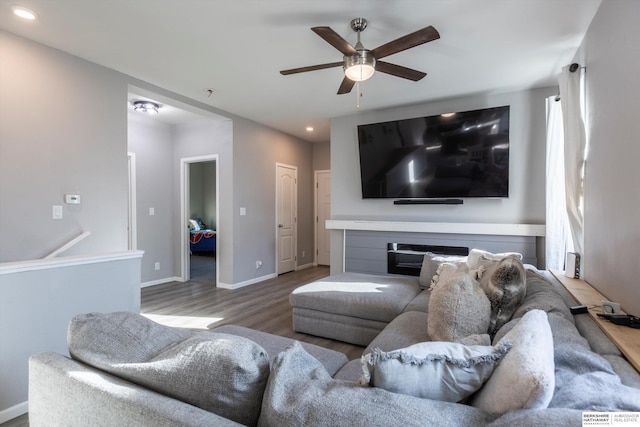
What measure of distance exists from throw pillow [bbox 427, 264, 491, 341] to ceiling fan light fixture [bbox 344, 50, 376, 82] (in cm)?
162

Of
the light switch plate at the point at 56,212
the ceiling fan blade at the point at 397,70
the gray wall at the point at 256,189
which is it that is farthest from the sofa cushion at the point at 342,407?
the gray wall at the point at 256,189

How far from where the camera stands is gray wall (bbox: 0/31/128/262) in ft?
7.91

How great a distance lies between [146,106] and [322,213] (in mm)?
3755

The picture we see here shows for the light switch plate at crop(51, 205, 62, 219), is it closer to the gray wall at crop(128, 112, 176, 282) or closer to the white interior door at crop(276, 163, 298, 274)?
the gray wall at crop(128, 112, 176, 282)

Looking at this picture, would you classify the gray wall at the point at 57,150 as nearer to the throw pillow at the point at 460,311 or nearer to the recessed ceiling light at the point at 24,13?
the recessed ceiling light at the point at 24,13

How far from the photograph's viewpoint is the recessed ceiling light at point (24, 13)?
2117 millimetres

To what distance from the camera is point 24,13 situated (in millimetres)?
2168

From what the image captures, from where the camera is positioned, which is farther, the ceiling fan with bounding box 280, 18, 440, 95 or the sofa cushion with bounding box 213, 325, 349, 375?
the ceiling fan with bounding box 280, 18, 440, 95

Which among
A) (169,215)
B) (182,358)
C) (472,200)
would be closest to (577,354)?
(182,358)

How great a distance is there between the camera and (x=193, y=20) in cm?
225

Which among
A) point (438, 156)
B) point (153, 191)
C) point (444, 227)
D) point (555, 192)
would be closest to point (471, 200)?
point (444, 227)

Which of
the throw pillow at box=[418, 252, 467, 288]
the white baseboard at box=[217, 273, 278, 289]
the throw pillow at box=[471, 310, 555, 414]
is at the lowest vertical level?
the white baseboard at box=[217, 273, 278, 289]

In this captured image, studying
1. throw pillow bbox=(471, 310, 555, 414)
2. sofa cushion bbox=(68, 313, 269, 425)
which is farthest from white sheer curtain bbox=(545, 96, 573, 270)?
sofa cushion bbox=(68, 313, 269, 425)

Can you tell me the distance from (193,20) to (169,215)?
364cm
